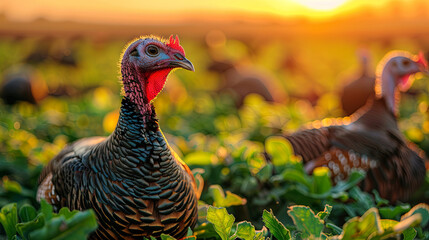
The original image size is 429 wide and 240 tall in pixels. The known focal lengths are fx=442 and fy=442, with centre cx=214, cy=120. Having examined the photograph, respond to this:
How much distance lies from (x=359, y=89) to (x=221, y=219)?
4.54m

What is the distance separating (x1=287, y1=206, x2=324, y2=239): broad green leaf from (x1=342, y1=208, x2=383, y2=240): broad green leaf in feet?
0.51

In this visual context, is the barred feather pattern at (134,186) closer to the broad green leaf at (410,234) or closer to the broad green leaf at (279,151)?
the broad green leaf at (410,234)

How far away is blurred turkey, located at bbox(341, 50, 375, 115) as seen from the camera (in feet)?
19.1

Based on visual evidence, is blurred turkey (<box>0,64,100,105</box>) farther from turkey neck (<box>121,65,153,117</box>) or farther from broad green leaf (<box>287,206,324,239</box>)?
broad green leaf (<box>287,206,324,239</box>)

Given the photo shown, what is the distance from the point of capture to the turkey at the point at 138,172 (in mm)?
1877

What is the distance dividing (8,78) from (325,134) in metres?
4.98

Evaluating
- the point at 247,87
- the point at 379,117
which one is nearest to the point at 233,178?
the point at 379,117

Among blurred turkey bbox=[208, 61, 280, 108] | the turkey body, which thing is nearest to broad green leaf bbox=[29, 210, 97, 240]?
the turkey body

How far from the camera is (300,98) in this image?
321 inches

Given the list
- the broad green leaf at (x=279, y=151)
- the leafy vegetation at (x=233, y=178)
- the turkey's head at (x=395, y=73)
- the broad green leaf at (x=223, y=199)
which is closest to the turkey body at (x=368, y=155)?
the leafy vegetation at (x=233, y=178)

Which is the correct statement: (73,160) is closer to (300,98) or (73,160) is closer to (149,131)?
(149,131)

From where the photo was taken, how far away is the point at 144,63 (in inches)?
76.2

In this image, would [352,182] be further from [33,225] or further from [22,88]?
[22,88]

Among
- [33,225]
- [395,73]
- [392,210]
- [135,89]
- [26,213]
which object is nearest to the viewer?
[33,225]
